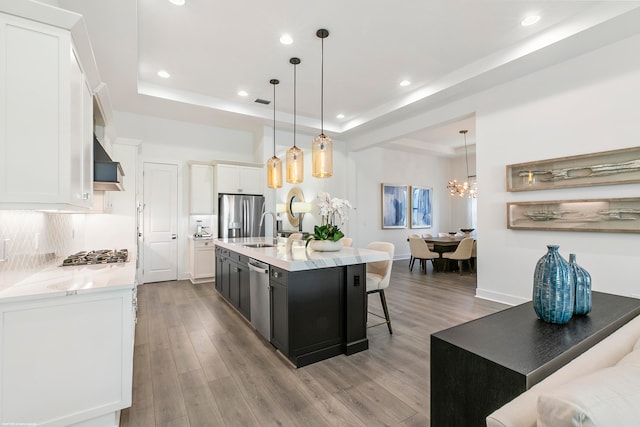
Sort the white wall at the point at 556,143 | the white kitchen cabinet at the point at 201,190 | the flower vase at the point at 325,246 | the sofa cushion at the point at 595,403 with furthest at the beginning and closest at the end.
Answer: the white kitchen cabinet at the point at 201,190 → the white wall at the point at 556,143 → the flower vase at the point at 325,246 → the sofa cushion at the point at 595,403

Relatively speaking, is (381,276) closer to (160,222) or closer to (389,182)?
(160,222)

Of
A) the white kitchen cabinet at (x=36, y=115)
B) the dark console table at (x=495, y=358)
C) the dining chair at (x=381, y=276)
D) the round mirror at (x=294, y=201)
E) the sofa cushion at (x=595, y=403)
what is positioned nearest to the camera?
the sofa cushion at (x=595, y=403)

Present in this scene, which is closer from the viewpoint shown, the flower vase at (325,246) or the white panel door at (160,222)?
the flower vase at (325,246)

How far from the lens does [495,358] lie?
107cm

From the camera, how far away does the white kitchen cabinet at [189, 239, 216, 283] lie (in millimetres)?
5559

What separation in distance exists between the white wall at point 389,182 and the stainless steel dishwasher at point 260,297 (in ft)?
15.4

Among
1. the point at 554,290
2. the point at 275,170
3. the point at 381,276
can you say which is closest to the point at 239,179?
the point at 275,170

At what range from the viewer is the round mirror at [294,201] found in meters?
6.90

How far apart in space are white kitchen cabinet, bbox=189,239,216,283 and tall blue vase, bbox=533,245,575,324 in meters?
5.22

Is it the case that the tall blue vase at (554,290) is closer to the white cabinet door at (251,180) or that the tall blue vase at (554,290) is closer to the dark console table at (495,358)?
the dark console table at (495,358)

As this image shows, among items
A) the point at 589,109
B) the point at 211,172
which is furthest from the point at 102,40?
the point at 589,109

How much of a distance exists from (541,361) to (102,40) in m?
4.26

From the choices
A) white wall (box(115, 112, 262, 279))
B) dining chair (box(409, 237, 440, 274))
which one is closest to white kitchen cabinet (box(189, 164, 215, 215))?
white wall (box(115, 112, 262, 279))

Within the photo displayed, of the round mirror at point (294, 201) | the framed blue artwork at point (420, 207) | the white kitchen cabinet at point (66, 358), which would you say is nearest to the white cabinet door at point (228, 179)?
the round mirror at point (294, 201)
